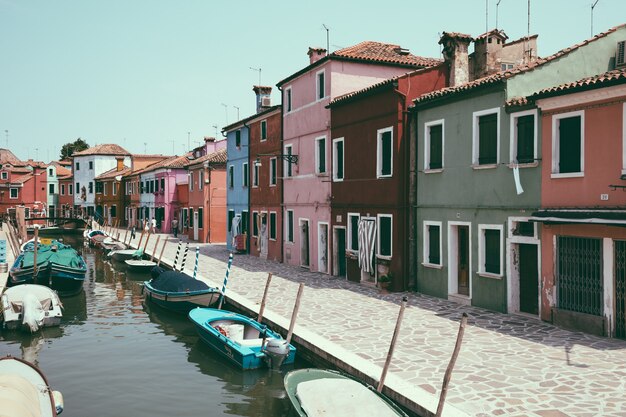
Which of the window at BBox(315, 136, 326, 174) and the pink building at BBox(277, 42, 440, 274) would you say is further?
the window at BBox(315, 136, 326, 174)

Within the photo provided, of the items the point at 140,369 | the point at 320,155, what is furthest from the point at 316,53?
the point at 140,369

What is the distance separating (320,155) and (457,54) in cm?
773

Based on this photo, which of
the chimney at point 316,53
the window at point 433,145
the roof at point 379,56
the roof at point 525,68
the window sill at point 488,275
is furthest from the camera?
the chimney at point 316,53

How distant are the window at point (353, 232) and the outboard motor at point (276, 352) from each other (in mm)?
9543

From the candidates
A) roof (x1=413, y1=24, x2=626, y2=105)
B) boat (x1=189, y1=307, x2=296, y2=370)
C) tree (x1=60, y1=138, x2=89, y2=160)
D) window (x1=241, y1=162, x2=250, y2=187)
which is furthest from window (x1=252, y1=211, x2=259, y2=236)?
tree (x1=60, y1=138, x2=89, y2=160)

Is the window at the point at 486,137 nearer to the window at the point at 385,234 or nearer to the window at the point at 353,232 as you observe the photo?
the window at the point at 385,234

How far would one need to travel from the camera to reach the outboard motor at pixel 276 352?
1215 cm

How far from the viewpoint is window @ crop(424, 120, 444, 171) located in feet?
57.9

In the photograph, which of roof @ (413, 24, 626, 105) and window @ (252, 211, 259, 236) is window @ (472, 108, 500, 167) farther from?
window @ (252, 211, 259, 236)

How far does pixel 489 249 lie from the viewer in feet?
51.4

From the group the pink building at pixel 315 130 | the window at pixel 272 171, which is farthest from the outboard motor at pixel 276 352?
the window at pixel 272 171

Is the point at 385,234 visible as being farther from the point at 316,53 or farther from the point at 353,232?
the point at 316,53

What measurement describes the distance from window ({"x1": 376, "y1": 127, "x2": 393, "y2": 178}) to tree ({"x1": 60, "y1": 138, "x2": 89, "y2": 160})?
308 ft

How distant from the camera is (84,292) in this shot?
2498 cm
